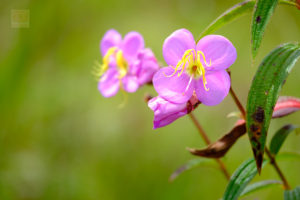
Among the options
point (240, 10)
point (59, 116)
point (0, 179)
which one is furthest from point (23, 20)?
point (240, 10)

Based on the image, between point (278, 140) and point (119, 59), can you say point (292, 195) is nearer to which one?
point (278, 140)

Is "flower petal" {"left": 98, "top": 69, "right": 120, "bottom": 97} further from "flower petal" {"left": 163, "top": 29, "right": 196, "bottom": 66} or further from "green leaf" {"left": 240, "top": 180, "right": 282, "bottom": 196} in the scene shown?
"green leaf" {"left": 240, "top": 180, "right": 282, "bottom": 196}

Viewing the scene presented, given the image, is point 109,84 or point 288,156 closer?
point 288,156

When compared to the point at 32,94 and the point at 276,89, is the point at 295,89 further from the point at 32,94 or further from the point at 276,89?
the point at 276,89

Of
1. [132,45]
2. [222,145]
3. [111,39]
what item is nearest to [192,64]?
[222,145]

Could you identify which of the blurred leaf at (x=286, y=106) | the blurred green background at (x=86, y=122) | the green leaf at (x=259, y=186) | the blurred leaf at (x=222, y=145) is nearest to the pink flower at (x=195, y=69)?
the blurred leaf at (x=222, y=145)

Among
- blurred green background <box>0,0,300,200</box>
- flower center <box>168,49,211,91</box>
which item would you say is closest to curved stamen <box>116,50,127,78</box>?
flower center <box>168,49,211,91</box>
